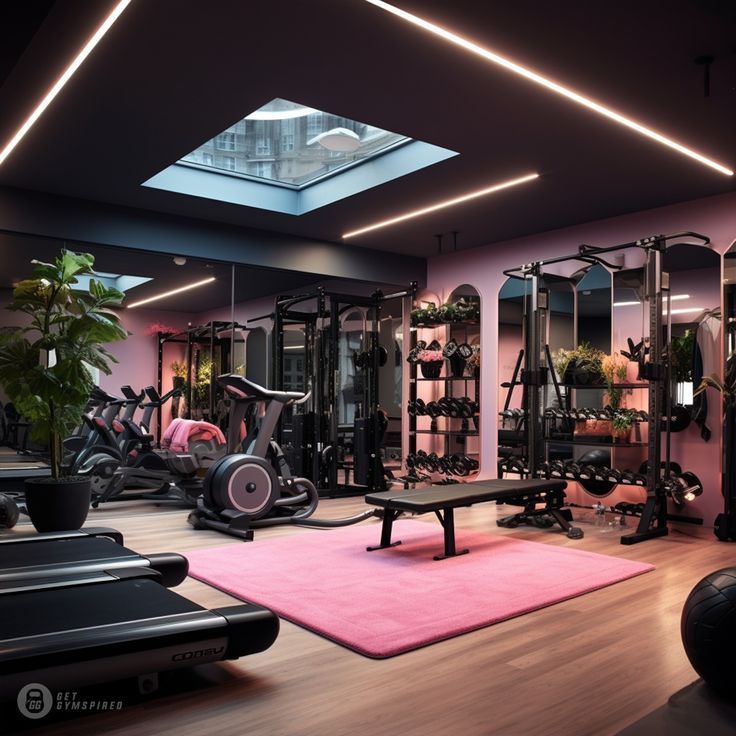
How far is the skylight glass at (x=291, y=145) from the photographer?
16.4 ft

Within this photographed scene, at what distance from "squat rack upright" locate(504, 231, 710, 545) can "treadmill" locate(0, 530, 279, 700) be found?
3347 mm

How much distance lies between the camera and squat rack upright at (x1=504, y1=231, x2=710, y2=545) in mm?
5070

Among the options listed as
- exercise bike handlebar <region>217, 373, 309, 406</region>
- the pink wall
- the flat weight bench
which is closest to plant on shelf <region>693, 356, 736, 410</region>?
the pink wall

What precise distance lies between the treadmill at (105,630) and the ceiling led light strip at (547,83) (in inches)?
101

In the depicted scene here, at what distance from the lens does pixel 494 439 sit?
23.6 ft

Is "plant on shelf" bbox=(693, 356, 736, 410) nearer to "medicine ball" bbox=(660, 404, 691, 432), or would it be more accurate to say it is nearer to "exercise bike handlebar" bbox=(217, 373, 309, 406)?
"medicine ball" bbox=(660, 404, 691, 432)

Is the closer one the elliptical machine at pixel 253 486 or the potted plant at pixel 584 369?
the elliptical machine at pixel 253 486

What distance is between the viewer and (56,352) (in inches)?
183

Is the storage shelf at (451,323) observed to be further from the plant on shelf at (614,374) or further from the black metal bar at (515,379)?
the plant on shelf at (614,374)

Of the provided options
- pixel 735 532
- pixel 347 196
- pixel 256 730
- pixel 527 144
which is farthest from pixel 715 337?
pixel 256 730

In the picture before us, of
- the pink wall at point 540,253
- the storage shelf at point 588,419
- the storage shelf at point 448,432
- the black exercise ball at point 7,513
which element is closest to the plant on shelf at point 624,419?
the storage shelf at point 588,419

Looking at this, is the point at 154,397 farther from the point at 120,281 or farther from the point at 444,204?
the point at 444,204

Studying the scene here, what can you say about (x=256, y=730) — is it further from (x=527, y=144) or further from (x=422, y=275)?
(x=422, y=275)

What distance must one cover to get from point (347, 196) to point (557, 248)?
89.3 inches
